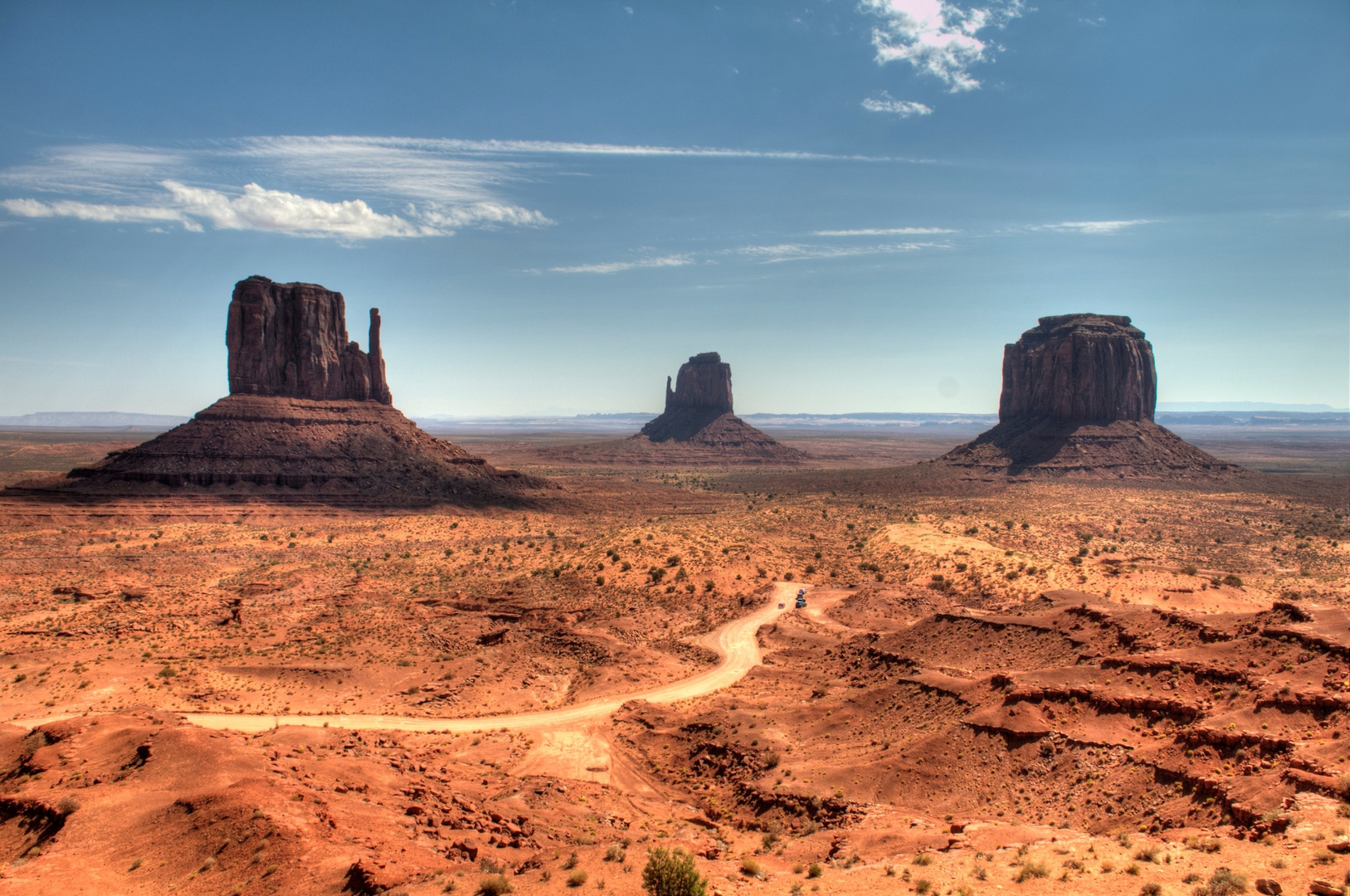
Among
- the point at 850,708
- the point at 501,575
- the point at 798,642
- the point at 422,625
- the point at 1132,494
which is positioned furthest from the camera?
the point at 1132,494

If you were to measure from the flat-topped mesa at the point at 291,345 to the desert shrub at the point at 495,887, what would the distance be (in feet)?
264

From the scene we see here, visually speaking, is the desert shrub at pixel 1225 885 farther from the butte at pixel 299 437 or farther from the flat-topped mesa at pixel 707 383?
the flat-topped mesa at pixel 707 383

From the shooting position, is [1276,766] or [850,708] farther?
[850,708]

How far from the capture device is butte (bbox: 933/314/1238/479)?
319 feet

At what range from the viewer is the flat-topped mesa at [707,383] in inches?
7121

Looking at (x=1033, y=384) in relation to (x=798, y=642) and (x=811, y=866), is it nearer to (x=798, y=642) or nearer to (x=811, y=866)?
(x=798, y=642)

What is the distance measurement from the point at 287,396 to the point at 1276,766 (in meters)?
88.3

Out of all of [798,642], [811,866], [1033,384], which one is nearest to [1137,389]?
[1033,384]

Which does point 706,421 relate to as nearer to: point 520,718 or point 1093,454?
point 1093,454

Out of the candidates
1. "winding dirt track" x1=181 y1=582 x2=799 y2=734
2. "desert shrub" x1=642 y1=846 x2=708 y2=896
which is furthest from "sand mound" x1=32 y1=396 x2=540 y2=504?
"desert shrub" x1=642 y1=846 x2=708 y2=896

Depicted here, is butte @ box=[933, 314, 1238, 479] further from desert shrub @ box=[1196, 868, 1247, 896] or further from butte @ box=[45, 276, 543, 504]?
desert shrub @ box=[1196, 868, 1247, 896]

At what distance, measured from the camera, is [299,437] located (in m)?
76.7

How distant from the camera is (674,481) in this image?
384ft

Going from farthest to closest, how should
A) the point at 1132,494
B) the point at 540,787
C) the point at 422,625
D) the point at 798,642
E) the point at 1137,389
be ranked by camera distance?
the point at 1137,389
the point at 1132,494
the point at 422,625
the point at 798,642
the point at 540,787
